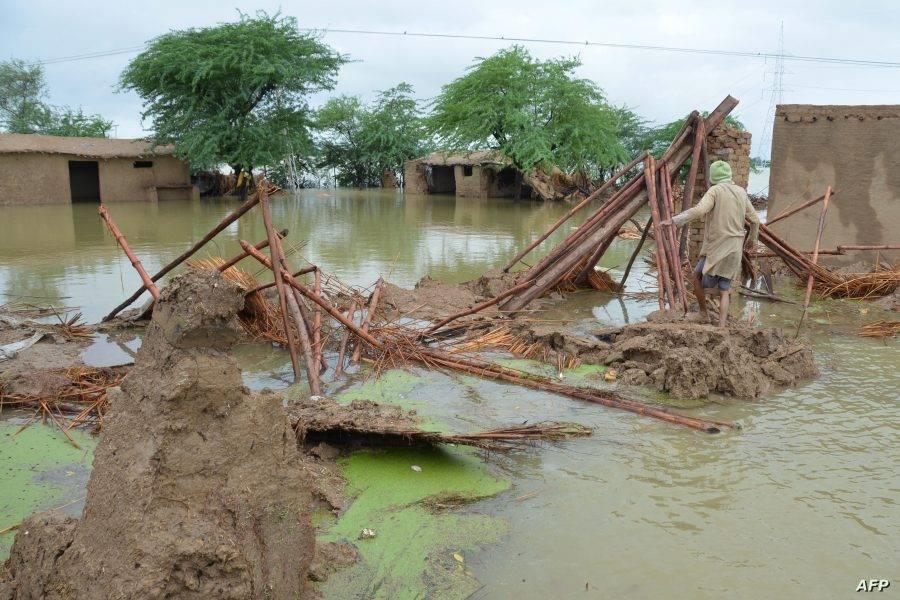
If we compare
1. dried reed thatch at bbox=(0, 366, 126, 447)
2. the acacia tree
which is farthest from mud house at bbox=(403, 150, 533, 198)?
dried reed thatch at bbox=(0, 366, 126, 447)

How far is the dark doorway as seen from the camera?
28.7 metres

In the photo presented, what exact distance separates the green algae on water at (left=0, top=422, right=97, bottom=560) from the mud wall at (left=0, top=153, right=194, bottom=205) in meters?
21.7

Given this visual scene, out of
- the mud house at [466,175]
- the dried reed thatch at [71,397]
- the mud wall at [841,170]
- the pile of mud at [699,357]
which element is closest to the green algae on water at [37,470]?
the dried reed thatch at [71,397]

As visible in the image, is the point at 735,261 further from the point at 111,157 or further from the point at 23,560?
the point at 111,157

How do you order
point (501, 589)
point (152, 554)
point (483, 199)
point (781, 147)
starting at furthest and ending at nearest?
point (483, 199) < point (781, 147) < point (501, 589) < point (152, 554)

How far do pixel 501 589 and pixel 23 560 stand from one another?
1.87m

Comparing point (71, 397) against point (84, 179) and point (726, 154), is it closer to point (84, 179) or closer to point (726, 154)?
point (726, 154)

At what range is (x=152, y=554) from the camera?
2258 mm

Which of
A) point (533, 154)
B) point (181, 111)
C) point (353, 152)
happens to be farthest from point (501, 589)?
point (353, 152)

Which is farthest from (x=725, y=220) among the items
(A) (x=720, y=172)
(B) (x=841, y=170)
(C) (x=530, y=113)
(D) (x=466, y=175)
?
(D) (x=466, y=175)

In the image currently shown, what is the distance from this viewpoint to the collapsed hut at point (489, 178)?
28859 mm

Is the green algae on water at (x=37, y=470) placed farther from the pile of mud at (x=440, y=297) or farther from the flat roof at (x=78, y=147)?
the flat roof at (x=78, y=147)

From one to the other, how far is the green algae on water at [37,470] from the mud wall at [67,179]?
21.7 meters

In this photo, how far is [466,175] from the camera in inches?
1310
